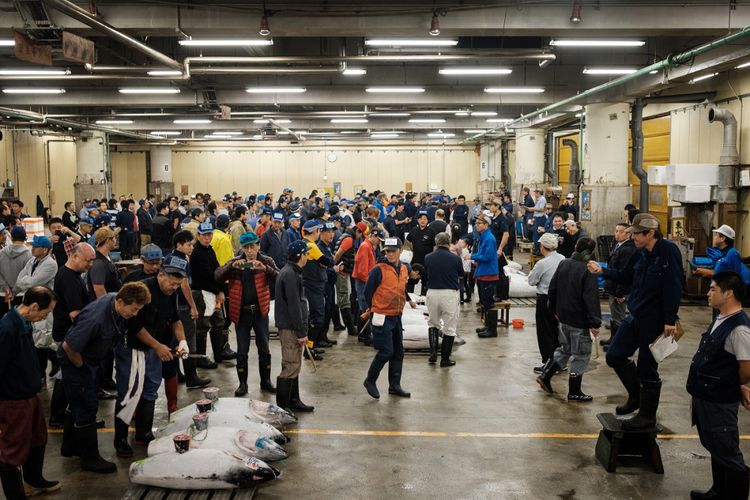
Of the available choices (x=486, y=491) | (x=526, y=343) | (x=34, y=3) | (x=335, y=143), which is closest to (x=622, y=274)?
(x=486, y=491)

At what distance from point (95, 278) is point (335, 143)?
101 ft

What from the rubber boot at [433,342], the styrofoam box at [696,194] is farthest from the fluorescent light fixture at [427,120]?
the rubber boot at [433,342]

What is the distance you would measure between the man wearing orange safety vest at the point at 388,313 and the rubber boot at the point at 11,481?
364cm

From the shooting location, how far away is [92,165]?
27781 millimetres

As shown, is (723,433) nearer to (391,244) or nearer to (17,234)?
(391,244)

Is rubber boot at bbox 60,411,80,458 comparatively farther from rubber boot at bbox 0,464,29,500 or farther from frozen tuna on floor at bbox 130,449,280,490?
rubber boot at bbox 0,464,29,500

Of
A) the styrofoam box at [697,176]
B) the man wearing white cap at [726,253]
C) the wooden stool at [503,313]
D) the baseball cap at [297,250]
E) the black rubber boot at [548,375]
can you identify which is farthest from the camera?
the styrofoam box at [697,176]

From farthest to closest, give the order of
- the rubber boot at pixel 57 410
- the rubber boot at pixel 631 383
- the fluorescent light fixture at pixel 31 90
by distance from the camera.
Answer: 1. the fluorescent light fixture at pixel 31 90
2. the rubber boot at pixel 57 410
3. the rubber boot at pixel 631 383

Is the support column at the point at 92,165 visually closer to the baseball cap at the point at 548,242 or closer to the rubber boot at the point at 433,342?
the rubber boot at the point at 433,342

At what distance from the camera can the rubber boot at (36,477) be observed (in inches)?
196

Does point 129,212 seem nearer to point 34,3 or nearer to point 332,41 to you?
point 332,41

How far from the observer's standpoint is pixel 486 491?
525 cm

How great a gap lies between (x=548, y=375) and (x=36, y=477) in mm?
5292

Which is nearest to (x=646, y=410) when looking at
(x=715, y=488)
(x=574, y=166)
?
(x=715, y=488)
